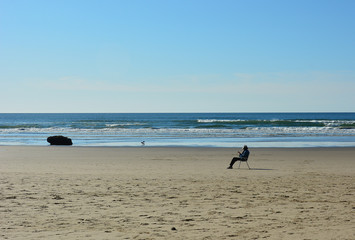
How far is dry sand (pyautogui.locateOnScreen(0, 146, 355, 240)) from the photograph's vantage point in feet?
19.6

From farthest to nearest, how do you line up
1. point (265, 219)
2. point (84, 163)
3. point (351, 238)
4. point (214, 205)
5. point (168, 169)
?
point (84, 163) < point (168, 169) < point (214, 205) < point (265, 219) < point (351, 238)

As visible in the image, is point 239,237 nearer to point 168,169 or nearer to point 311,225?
point 311,225

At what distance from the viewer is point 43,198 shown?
8.38 metres

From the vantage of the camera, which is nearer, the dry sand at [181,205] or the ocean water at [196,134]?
the dry sand at [181,205]

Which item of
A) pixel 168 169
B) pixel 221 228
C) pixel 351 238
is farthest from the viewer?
pixel 168 169

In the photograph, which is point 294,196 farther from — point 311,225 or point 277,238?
point 277,238

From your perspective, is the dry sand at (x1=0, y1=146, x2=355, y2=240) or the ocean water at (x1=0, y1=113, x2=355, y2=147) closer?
the dry sand at (x1=0, y1=146, x2=355, y2=240)

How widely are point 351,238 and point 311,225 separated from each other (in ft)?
2.58

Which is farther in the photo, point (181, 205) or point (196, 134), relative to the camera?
point (196, 134)

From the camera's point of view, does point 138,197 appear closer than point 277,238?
No

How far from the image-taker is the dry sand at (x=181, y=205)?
5980mm

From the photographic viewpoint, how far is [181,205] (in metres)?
7.82

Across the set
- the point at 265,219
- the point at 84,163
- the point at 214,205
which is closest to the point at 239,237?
the point at 265,219

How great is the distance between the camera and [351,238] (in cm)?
555
